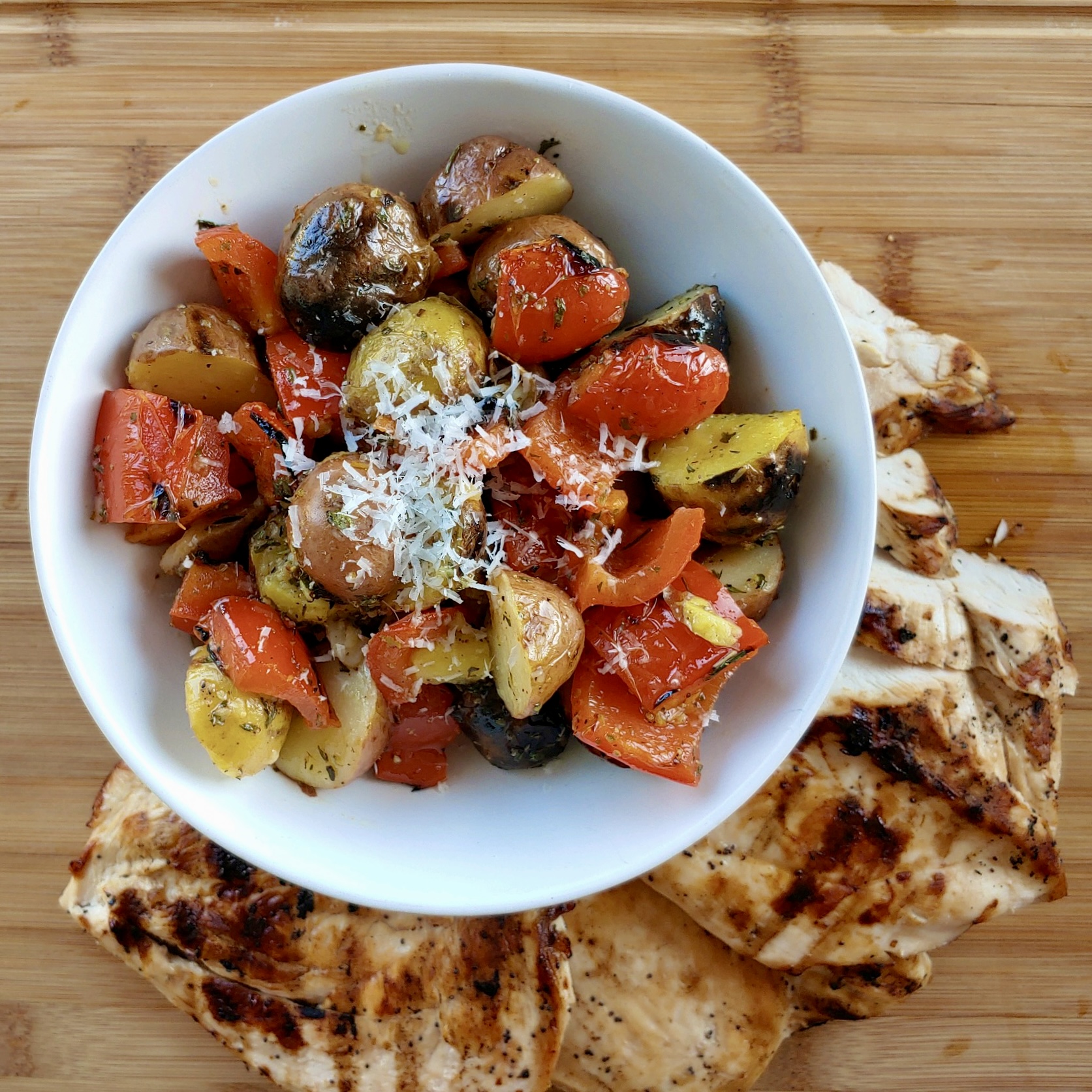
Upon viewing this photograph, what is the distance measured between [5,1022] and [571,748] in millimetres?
1773

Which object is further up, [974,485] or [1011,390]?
[1011,390]

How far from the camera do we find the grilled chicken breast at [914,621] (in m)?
2.26

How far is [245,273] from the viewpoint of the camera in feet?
6.12

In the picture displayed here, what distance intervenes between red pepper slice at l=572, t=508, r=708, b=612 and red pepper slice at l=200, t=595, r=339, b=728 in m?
0.54

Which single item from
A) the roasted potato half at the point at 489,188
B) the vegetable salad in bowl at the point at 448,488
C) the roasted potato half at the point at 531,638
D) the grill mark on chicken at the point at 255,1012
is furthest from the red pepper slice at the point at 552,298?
the grill mark on chicken at the point at 255,1012

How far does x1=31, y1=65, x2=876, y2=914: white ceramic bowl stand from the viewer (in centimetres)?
179

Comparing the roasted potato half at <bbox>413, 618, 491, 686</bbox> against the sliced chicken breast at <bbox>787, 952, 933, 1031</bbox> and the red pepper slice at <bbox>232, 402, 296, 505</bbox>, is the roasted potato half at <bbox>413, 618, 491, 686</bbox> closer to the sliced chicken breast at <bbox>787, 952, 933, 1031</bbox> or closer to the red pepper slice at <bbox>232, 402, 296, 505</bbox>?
the red pepper slice at <bbox>232, 402, 296, 505</bbox>

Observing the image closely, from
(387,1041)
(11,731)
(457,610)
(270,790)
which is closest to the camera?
(457,610)

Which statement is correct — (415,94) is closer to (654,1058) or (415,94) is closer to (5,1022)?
(654,1058)

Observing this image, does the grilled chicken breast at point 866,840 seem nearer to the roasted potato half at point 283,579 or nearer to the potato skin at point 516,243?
the roasted potato half at point 283,579

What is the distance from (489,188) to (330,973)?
1.82 meters

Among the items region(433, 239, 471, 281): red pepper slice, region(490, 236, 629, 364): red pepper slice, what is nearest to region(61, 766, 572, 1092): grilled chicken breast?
region(490, 236, 629, 364): red pepper slice

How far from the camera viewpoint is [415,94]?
189cm

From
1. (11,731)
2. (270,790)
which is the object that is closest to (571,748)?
(270,790)
